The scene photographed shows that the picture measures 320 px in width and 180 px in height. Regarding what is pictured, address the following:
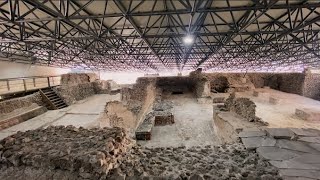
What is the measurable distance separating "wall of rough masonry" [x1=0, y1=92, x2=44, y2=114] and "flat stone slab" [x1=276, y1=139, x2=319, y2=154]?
11.4m

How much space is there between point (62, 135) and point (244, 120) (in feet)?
20.8

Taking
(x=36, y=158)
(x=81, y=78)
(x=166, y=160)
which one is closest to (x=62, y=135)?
(x=36, y=158)

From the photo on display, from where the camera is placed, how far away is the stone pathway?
11.2 ft

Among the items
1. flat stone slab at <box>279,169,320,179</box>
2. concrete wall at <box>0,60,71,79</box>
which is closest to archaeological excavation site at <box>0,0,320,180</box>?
flat stone slab at <box>279,169,320,179</box>

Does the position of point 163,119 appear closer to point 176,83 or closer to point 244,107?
point 244,107

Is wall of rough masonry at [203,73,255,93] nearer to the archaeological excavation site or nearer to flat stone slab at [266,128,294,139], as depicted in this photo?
the archaeological excavation site

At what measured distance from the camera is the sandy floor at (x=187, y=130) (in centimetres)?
808

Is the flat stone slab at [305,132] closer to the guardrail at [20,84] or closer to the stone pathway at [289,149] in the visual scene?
the stone pathway at [289,149]

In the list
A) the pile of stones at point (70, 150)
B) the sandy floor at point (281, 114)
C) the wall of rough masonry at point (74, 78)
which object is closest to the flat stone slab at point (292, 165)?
the pile of stones at point (70, 150)

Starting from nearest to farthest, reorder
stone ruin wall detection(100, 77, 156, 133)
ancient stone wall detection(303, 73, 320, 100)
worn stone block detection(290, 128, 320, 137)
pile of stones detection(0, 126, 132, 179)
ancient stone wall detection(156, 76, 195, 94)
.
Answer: pile of stones detection(0, 126, 132, 179), worn stone block detection(290, 128, 320, 137), stone ruin wall detection(100, 77, 156, 133), ancient stone wall detection(303, 73, 320, 100), ancient stone wall detection(156, 76, 195, 94)

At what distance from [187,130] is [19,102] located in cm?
895

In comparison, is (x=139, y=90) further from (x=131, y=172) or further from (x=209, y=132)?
(x=131, y=172)

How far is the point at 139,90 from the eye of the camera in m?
14.7

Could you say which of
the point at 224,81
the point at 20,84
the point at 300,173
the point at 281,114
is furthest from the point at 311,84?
the point at 20,84
